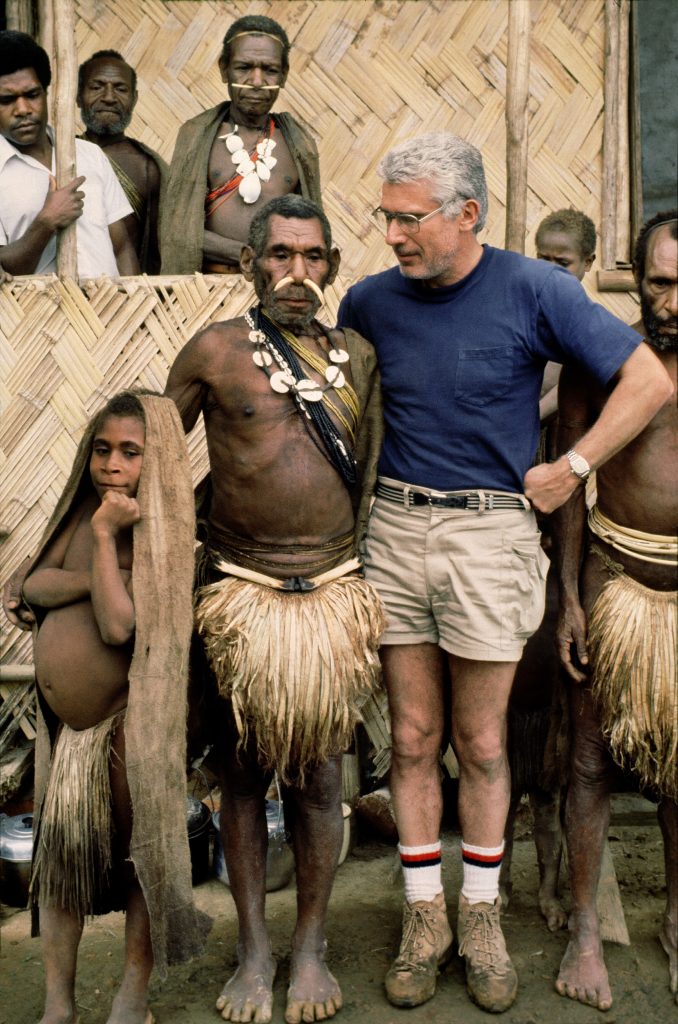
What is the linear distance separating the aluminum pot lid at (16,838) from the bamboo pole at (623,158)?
3.91 metres

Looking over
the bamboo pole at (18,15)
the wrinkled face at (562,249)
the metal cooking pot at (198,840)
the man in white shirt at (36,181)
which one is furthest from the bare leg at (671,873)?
the bamboo pole at (18,15)

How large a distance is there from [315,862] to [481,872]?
0.50 m

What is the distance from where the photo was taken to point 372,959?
145 inches

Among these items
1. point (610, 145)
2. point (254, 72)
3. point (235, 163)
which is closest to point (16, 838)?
point (235, 163)

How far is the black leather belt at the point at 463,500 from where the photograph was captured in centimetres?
340

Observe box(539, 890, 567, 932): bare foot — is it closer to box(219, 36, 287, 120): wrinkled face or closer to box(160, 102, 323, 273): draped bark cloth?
box(160, 102, 323, 273): draped bark cloth

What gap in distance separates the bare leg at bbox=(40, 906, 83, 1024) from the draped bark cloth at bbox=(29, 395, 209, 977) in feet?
0.87

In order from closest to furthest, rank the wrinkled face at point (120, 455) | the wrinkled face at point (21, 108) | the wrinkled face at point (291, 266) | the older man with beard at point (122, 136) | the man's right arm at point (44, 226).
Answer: the wrinkled face at point (120, 455), the wrinkled face at point (291, 266), the man's right arm at point (44, 226), the wrinkled face at point (21, 108), the older man with beard at point (122, 136)

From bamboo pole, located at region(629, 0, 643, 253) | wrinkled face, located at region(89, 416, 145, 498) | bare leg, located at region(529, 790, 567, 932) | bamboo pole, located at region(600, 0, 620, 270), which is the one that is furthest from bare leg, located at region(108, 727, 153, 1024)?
bamboo pole, located at region(629, 0, 643, 253)

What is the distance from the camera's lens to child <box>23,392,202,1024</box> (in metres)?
3.06

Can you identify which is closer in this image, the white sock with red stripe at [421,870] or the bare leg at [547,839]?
the white sock with red stripe at [421,870]

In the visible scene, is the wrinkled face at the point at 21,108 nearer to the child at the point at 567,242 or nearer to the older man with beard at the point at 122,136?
the older man with beard at the point at 122,136

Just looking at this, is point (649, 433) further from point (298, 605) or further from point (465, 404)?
point (298, 605)

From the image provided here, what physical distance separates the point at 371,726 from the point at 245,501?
1.41m
